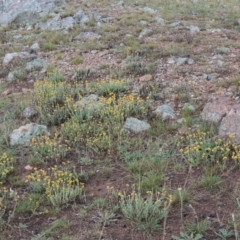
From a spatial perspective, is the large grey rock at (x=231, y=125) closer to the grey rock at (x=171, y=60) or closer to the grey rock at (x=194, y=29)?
the grey rock at (x=171, y=60)

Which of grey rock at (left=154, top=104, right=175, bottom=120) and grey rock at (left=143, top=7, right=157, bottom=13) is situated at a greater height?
grey rock at (left=154, top=104, right=175, bottom=120)

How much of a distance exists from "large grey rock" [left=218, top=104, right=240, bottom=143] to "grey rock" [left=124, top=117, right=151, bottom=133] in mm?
1008

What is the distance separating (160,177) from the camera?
493 cm

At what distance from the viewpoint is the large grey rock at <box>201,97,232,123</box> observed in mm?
5855

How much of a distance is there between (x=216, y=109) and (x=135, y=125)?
1.07 m

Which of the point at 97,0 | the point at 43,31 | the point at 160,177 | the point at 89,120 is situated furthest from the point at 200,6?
the point at 160,177

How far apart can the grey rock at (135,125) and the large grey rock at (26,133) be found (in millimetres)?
1068

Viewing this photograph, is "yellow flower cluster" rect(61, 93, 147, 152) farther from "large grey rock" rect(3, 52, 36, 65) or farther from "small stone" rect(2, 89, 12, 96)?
"large grey rock" rect(3, 52, 36, 65)

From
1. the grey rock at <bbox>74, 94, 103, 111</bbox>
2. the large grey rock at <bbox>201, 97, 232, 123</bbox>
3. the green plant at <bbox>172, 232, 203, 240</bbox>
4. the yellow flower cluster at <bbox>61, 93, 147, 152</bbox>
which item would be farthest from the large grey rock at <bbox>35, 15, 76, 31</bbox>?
the green plant at <bbox>172, 232, 203, 240</bbox>

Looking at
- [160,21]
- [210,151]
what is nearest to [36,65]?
[160,21]

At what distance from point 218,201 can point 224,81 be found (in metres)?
2.91

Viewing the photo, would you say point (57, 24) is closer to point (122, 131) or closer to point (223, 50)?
point (223, 50)

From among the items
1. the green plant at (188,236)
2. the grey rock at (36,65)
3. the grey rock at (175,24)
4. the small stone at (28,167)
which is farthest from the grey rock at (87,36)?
the green plant at (188,236)

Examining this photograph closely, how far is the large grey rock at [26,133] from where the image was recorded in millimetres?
5934
